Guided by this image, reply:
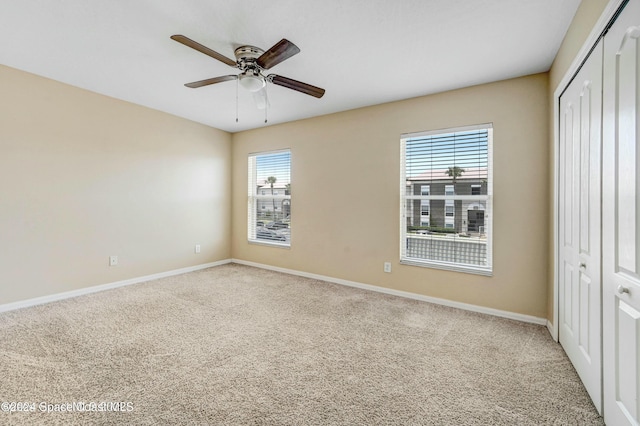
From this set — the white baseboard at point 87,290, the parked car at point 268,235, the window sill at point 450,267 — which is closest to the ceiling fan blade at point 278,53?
the window sill at point 450,267

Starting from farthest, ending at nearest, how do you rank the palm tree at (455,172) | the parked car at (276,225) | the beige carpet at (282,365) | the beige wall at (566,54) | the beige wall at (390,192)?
1. the parked car at (276,225)
2. the palm tree at (455,172)
3. the beige wall at (390,192)
4. the beige wall at (566,54)
5. the beige carpet at (282,365)

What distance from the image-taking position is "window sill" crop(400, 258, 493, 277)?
3144 millimetres

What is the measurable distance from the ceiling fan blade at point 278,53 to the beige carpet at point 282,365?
2.29 meters

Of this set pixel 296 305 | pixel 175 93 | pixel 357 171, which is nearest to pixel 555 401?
pixel 296 305

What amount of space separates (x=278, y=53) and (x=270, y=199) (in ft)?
10.7

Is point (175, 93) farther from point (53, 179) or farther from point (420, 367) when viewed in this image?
point (420, 367)

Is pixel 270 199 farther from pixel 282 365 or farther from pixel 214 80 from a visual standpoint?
pixel 282 365

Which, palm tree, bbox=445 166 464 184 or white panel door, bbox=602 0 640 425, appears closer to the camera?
white panel door, bbox=602 0 640 425

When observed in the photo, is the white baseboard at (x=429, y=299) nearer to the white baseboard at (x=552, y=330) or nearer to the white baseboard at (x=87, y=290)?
the white baseboard at (x=552, y=330)

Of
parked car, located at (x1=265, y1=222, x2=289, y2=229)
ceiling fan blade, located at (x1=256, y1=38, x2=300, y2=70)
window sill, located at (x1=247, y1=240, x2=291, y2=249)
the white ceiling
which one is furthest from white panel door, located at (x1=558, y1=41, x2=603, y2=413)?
parked car, located at (x1=265, y1=222, x2=289, y2=229)

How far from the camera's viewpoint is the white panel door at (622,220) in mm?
1237

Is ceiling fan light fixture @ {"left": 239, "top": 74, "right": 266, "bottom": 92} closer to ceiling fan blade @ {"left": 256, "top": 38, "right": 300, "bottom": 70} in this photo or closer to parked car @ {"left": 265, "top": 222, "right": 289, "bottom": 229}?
ceiling fan blade @ {"left": 256, "top": 38, "right": 300, "bottom": 70}

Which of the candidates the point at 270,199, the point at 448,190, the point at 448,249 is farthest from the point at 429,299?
the point at 270,199

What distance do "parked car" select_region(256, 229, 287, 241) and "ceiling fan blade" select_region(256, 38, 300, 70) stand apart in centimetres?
316
